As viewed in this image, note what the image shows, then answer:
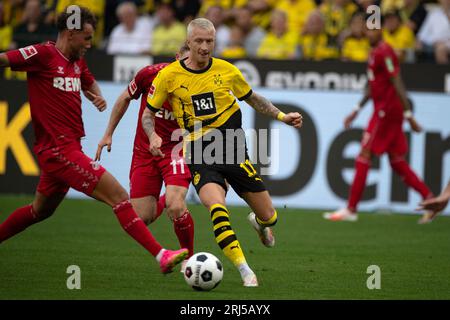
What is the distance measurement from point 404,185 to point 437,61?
2.36 m

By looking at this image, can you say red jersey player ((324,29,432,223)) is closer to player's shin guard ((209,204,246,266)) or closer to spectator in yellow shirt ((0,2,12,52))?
player's shin guard ((209,204,246,266))

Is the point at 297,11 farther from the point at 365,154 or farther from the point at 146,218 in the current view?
the point at 146,218

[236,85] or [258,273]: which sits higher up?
[236,85]

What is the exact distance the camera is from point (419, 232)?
44.8 ft

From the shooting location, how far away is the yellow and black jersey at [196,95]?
8859 mm

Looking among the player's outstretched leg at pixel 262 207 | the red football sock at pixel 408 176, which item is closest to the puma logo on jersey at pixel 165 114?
the player's outstretched leg at pixel 262 207

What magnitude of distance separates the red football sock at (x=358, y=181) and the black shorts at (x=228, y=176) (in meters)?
5.90

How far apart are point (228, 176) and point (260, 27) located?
31.8 ft

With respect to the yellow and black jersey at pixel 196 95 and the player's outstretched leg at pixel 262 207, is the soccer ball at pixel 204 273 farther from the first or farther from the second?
the yellow and black jersey at pixel 196 95

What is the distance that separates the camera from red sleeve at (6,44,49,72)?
8867 mm

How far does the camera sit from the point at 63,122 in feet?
29.7

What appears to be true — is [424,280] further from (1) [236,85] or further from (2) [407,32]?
(2) [407,32]

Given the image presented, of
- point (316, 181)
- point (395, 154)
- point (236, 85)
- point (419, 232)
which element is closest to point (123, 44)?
point (316, 181)

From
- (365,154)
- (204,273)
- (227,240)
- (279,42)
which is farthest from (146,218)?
(279,42)
